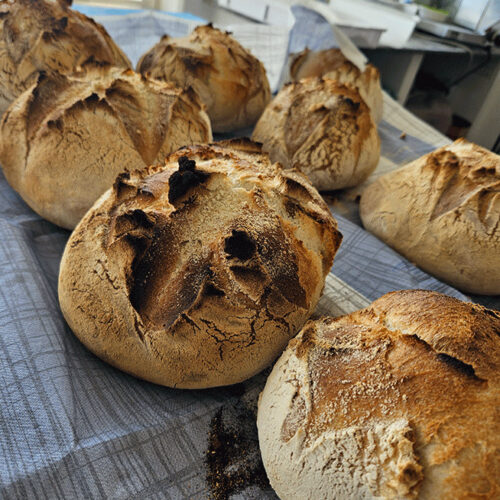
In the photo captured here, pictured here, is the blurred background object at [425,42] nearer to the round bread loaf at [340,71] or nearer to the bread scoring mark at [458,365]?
the round bread loaf at [340,71]

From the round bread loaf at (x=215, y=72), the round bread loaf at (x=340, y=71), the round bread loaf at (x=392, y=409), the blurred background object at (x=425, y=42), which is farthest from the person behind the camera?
the blurred background object at (x=425, y=42)

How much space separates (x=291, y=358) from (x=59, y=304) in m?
0.67

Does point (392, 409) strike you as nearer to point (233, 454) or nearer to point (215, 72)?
point (233, 454)

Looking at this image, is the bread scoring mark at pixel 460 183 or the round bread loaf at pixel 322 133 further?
the round bread loaf at pixel 322 133

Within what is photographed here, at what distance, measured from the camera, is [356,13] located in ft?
11.6

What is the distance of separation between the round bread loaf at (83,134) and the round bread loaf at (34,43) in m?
0.28

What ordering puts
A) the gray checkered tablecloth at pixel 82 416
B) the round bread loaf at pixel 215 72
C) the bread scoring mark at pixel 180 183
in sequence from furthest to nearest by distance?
the round bread loaf at pixel 215 72 < the bread scoring mark at pixel 180 183 < the gray checkered tablecloth at pixel 82 416

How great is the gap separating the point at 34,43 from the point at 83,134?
66 cm

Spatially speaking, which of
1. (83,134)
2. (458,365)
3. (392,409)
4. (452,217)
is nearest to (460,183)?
(452,217)

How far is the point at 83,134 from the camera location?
141 cm

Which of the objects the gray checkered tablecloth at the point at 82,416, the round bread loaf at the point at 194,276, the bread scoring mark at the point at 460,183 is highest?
the bread scoring mark at the point at 460,183

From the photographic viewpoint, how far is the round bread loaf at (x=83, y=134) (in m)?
1.40

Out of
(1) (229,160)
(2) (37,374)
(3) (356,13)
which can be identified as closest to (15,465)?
(2) (37,374)

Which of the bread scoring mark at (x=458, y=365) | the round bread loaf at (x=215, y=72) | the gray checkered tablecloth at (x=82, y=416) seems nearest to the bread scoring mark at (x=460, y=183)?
Answer: the gray checkered tablecloth at (x=82, y=416)
